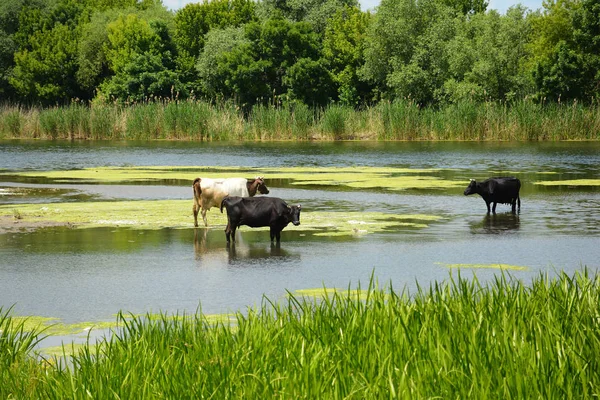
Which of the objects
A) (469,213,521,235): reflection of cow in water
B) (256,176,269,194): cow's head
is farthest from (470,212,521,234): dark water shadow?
(256,176,269,194): cow's head

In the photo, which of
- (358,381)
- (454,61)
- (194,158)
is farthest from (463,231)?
(454,61)

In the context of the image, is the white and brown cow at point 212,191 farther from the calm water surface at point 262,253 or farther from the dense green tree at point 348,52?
the dense green tree at point 348,52

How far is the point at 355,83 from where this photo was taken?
8481cm

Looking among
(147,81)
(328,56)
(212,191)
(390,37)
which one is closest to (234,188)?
(212,191)

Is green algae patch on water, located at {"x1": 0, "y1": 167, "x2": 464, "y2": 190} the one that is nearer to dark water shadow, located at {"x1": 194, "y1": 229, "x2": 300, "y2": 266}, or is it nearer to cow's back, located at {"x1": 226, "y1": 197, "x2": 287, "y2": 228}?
dark water shadow, located at {"x1": 194, "y1": 229, "x2": 300, "y2": 266}

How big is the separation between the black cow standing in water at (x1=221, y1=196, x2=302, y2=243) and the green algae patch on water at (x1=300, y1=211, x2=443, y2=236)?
124 cm

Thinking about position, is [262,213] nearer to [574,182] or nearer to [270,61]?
[574,182]

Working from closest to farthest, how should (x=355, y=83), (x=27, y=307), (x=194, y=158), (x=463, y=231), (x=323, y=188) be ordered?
(x=27, y=307), (x=463, y=231), (x=323, y=188), (x=194, y=158), (x=355, y=83)

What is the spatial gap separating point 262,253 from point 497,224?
5260 millimetres

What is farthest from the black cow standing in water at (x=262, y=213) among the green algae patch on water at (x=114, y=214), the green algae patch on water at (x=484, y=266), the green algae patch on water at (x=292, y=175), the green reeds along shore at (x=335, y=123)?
the green reeds along shore at (x=335, y=123)

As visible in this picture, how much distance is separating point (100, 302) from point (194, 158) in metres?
31.1

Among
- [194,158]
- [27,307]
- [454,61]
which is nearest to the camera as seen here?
[27,307]

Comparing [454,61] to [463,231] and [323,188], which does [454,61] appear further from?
[463,231]

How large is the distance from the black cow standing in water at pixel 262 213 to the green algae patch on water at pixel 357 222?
4.08 feet
